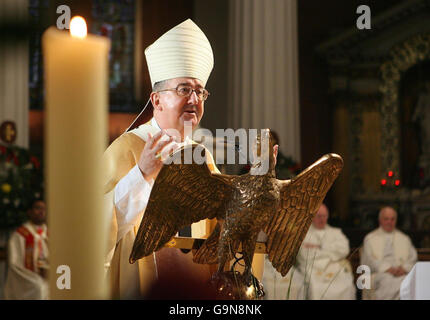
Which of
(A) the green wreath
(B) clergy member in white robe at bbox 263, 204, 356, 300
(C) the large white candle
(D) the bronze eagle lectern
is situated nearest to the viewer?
(C) the large white candle

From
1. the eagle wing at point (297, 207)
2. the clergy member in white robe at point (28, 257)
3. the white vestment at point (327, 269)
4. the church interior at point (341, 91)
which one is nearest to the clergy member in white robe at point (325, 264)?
the white vestment at point (327, 269)

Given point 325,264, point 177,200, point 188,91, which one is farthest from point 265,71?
point 177,200

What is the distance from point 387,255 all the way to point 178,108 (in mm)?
5657

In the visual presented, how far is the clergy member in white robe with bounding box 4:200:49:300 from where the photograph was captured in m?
6.68

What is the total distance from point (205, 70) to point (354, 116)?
8.33 metres

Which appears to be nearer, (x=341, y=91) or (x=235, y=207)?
(x=235, y=207)

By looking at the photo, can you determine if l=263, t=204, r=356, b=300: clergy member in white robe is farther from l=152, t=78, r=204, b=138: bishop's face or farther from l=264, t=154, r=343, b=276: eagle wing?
l=264, t=154, r=343, b=276: eagle wing

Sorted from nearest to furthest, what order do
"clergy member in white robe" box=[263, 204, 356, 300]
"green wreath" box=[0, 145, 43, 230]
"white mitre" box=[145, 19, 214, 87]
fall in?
"white mitre" box=[145, 19, 214, 87], "green wreath" box=[0, 145, 43, 230], "clergy member in white robe" box=[263, 204, 356, 300]

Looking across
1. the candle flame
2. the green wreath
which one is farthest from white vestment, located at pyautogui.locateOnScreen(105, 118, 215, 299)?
the green wreath

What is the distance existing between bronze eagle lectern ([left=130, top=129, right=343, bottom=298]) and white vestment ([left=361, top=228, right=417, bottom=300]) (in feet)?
18.0

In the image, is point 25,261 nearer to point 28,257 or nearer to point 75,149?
point 28,257

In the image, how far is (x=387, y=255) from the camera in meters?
7.41

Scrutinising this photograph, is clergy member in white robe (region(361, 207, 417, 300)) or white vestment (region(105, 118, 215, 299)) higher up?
white vestment (region(105, 118, 215, 299))
